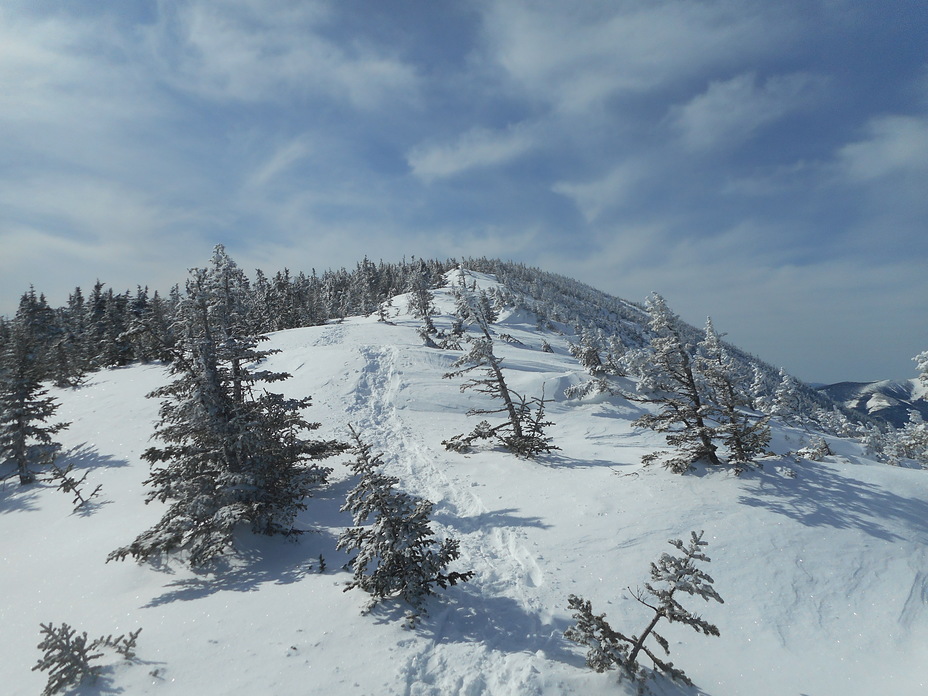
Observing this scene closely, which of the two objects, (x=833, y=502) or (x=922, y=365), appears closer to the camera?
(x=833, y=502)

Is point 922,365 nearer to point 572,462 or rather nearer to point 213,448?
point 572,462

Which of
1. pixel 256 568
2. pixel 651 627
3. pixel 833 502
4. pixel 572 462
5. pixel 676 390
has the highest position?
pixel 676 390

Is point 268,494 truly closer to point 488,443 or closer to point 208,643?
point 208,643

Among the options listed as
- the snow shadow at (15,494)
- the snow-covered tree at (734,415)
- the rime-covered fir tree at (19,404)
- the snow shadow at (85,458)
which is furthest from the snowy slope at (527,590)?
the rime-covered fir tree at (19,404)

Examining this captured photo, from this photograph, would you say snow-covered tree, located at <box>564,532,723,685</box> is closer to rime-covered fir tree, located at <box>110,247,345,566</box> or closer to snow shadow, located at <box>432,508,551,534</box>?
snow shadow, located at <box>432,508,551,534</box>

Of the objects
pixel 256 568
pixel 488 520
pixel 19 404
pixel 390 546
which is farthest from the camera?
pixel 19 404

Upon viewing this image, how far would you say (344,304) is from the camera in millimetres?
95938

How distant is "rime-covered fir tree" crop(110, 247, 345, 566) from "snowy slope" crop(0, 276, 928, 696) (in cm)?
114

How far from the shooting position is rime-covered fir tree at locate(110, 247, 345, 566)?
1063 cm

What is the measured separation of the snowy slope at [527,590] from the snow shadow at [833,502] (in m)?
0.06

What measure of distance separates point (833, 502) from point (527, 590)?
985 cm

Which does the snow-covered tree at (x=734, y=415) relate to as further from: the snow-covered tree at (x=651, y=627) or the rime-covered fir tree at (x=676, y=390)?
the snow-covered tree at (x=651, y=627)

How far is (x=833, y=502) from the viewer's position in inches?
485

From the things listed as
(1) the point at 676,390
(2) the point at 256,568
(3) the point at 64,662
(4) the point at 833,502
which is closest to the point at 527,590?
(2) the point at 256,568
